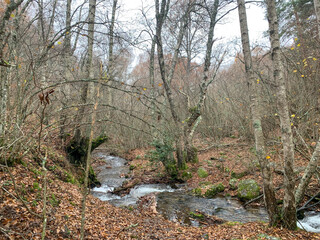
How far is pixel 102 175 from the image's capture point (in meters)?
9.73

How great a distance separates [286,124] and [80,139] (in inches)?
237

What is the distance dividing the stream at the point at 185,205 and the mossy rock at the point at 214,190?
23 cm

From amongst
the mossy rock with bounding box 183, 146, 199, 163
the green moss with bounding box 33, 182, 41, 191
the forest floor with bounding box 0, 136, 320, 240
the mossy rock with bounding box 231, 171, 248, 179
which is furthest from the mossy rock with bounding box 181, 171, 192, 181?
the green moss with bounding box 33, 182, 41, 191

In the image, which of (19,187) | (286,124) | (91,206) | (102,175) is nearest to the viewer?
(19,187)

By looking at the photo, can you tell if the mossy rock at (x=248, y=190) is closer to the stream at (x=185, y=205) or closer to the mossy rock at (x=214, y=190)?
the stream at (x=185, y=205)

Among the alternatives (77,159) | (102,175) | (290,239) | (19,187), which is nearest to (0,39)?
(19,187)

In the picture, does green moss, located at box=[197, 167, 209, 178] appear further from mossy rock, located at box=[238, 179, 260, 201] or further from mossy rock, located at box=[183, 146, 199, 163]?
mossy rock, located at box=[238, 179, 260, 201]

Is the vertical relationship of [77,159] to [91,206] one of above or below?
above

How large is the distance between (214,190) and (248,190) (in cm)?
114

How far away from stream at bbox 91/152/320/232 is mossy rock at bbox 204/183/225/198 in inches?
8.9

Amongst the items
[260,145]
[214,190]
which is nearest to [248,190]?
[214,190]

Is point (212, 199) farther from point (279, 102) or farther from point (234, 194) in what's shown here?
point (279, 102)

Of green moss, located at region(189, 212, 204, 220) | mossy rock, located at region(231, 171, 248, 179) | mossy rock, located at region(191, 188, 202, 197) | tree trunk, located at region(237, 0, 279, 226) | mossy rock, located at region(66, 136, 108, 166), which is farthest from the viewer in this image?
mossy rock, located at region(231, 171, 248, 179)

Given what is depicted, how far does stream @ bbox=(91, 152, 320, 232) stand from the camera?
5.40 m
